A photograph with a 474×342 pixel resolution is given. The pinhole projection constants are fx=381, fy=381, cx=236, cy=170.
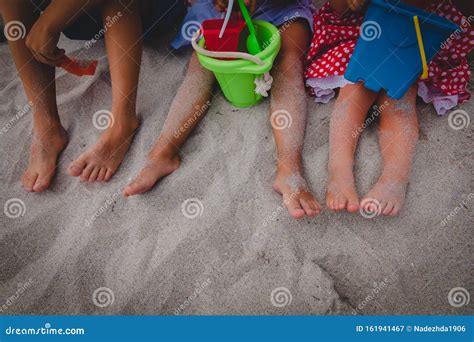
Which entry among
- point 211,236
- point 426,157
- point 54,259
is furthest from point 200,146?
point 426,157

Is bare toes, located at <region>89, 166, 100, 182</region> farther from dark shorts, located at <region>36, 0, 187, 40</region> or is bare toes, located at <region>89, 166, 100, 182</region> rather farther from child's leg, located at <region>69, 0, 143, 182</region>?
dark shorts, located at <region>36, 0, 187, 40</region>

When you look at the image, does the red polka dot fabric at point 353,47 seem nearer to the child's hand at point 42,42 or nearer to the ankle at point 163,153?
the ankle at point 163,153

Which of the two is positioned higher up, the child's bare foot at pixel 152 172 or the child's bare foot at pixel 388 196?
the child's bare foot at pixel 152 172

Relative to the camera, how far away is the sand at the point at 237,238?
1056 mm

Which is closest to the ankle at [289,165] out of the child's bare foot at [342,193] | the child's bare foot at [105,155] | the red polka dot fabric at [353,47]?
the child's bare foot at [342,193]

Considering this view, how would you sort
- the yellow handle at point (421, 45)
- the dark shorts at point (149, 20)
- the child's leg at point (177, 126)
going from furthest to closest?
the dark shorts at point (149, 20) < the child's leg at point (177, 126) < the yellow handle at point (421, 45)

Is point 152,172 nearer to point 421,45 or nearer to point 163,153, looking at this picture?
point 163,153

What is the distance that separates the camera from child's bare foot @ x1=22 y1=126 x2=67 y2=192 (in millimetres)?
1335

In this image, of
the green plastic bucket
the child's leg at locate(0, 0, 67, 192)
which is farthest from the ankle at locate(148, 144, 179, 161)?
the child's leg at locate(0, 0, 67, 192)

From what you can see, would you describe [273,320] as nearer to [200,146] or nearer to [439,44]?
[200,146]

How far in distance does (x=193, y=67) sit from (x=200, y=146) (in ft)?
0.99

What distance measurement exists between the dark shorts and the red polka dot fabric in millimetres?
618

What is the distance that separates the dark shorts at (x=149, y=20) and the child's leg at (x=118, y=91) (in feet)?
0.49

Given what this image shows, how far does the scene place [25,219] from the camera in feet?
4.24
